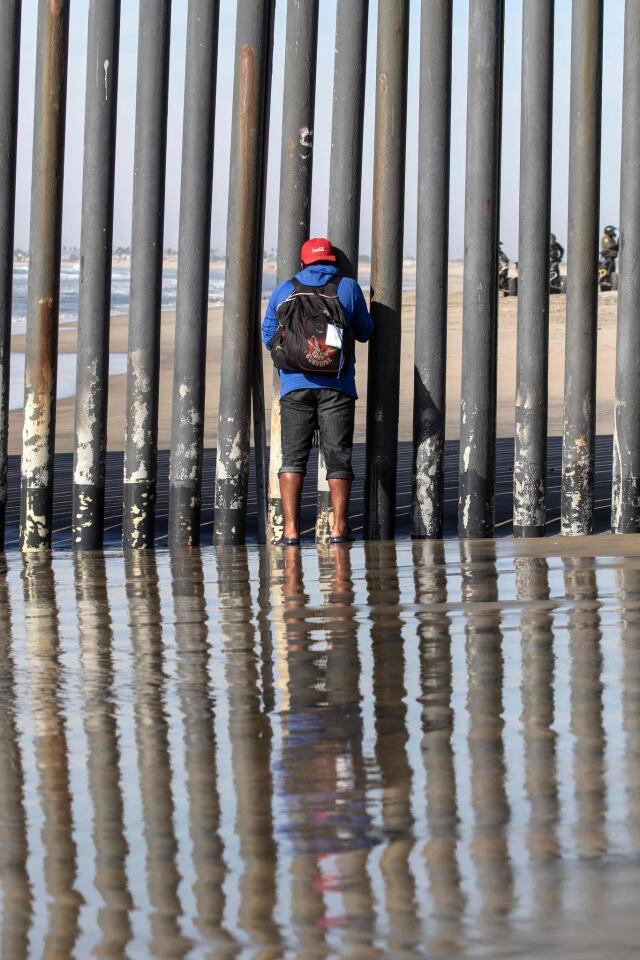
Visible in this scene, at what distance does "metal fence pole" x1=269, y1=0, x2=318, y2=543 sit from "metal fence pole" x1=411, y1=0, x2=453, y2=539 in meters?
0.48

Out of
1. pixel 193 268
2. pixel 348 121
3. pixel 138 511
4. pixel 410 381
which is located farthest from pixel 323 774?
pixel 410 381

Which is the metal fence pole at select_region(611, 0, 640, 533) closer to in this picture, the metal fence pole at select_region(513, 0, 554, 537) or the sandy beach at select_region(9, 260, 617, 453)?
the metal fence pole at select_region(513, 0, 554, 537)

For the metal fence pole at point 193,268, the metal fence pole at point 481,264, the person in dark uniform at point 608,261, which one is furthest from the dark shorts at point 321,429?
the person in dark uniform at point 608,261

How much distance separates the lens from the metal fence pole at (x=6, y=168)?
6.30m

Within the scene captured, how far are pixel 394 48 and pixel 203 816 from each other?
4873 millimetres

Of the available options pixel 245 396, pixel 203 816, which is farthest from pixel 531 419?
pixel 203 816

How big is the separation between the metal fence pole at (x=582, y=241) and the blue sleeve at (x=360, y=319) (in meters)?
0.87

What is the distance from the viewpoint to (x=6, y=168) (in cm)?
636

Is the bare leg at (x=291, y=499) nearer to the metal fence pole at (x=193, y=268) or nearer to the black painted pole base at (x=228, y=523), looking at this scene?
the black painted pole base at (x=228, y=523)

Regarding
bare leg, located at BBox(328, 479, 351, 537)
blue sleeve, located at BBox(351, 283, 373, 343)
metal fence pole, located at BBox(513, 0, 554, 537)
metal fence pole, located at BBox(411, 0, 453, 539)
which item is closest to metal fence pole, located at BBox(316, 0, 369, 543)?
blue sleeve, located at BBox(351, 283, 373, 343)

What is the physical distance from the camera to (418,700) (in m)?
2.92

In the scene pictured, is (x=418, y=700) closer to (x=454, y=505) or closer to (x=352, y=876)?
(x=352, y=876)

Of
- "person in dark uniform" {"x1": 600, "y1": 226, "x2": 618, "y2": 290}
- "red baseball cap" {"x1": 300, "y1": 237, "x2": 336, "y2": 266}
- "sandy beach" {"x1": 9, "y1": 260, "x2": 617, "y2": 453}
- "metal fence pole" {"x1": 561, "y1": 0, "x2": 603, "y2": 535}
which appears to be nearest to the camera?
"red baseball cap" {"x1": 300, "y1": 237, "x2": 336, "y2": 266}

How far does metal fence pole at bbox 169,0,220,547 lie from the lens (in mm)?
6234
